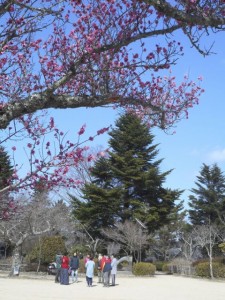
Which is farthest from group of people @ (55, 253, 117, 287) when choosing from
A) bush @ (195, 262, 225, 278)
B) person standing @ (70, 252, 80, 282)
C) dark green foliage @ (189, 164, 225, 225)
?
dark green foliage @ (189, 164, 225, 225)

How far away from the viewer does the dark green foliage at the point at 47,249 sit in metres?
25.6

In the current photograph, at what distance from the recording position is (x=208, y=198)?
4041 cm

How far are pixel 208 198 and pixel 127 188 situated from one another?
11.7 m

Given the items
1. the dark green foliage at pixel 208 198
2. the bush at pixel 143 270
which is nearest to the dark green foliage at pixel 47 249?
the bush at pixel 143 270

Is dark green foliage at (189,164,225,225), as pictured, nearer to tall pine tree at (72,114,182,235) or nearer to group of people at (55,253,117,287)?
tall pine tree at (72,114,182,235)

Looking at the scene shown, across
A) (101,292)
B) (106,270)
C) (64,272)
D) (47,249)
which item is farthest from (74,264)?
(47,249)

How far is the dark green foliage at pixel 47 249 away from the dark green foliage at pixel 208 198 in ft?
56.0

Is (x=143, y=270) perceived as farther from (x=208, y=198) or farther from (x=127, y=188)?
(x=208, y=198)

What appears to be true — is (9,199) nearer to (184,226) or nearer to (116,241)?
(116,241)

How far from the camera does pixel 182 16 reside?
416 centimetres

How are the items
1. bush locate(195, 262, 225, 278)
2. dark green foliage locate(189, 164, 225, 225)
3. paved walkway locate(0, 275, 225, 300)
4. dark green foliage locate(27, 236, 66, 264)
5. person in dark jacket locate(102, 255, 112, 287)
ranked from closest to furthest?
1. paved walkway locate(0, 275, 225, 300)
2. person in dark jacket locate(102, 255, 112, 287)
3. bush locate(195, 262, 225, 278)
4. dark green foliage locate(27, 236, 66, 264)
5. dark green foliage locate(189, 164, 225, 225)

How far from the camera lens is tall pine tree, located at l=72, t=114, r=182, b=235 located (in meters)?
31.1

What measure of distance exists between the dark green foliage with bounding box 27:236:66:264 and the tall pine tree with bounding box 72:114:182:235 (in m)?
5.70

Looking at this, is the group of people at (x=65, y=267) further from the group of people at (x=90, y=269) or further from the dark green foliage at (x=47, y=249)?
the dark green foliage at (x=47, y=249)
